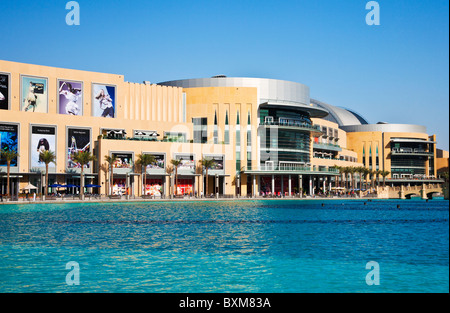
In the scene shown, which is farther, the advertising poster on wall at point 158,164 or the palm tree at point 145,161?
the advertising poster on wall at point 158,164

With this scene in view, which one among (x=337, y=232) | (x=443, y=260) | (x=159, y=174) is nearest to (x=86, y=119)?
(x=159, y=174)

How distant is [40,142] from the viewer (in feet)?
360

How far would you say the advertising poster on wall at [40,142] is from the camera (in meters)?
108

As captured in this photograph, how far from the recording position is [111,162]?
112 m

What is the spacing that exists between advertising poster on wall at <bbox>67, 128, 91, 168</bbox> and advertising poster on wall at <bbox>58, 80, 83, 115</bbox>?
15.6 feet

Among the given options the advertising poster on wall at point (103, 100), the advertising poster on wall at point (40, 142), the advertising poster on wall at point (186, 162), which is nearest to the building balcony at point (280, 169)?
the advertising poster on wall at point (186, 162)

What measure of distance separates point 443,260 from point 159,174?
92.6 meters

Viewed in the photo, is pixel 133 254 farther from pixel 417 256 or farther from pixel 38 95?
pixel 38 95

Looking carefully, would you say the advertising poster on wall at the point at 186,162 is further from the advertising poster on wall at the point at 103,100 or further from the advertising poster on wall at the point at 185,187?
the advertising poster on wall at the point at 103,100

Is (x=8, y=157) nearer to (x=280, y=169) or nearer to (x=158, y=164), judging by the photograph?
(x=158, y=164)

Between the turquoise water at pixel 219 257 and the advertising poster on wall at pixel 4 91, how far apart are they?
6365 cm

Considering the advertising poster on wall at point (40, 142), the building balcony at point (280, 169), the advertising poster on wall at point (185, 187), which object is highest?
the advertising poster on wall at point (40, 142)

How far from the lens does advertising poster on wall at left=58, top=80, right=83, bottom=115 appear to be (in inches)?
4582

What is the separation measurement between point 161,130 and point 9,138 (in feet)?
114
